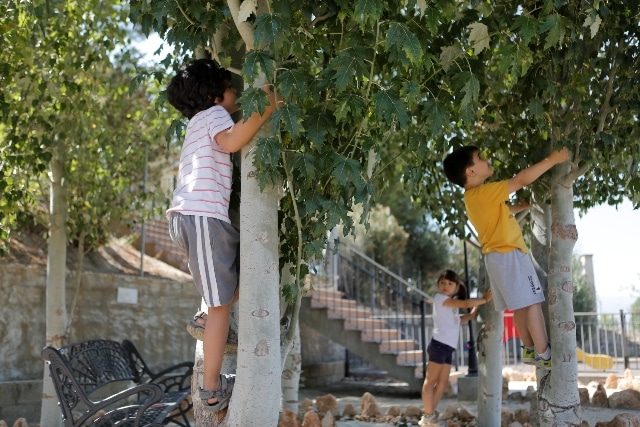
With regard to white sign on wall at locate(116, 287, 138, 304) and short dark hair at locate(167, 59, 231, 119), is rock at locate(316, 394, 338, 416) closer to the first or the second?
white sign on wall at locate(116, 287, 138, 304)

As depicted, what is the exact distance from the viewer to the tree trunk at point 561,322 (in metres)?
4.18

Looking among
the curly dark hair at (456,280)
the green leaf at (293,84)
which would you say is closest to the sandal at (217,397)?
the green leaf at (293,84)

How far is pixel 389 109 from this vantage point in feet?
9.49

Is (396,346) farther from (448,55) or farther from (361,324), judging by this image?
(448,55)

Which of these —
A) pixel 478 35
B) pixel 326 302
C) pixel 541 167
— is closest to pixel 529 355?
pixel 541 167

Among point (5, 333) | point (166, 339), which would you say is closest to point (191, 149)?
point (5, 333)

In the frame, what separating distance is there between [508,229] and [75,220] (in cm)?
461

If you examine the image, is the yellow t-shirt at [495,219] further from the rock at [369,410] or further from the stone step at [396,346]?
the stone step at [396,346]

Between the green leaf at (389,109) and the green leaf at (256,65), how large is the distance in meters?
0.45

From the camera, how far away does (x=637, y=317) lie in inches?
551

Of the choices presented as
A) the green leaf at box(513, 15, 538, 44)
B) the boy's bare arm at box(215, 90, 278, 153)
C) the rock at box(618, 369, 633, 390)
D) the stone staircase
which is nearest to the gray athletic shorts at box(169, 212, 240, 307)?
the boy's bare arm at box(215, 90, 278, 153)

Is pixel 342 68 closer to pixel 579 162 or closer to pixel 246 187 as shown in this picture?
pixel 246 187

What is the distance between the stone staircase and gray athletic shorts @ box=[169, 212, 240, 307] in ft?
25.5

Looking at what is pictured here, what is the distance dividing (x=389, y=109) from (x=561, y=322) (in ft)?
6.67
